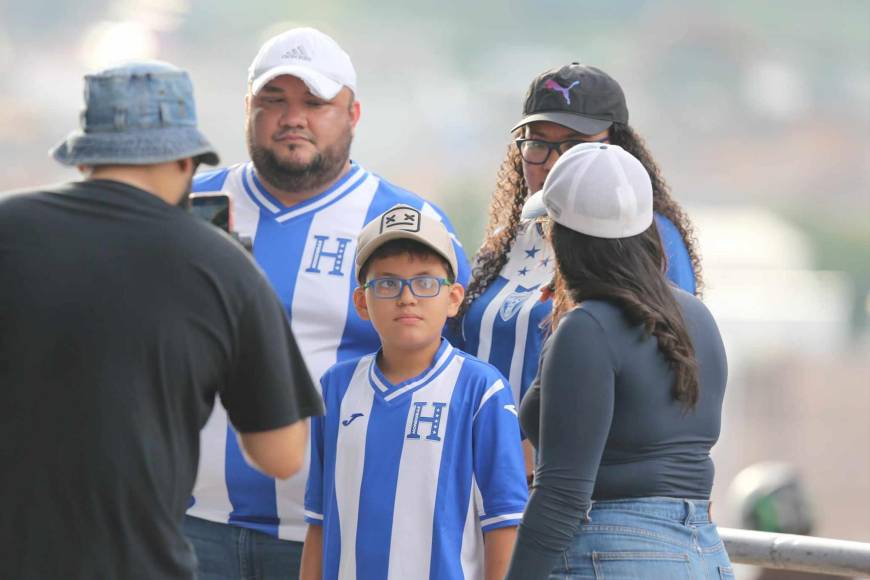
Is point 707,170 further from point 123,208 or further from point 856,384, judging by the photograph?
point 123,208

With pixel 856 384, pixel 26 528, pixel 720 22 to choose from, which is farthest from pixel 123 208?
pixel 720 22

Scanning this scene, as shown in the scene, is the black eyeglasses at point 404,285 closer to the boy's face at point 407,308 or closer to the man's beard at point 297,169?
the boy's face at point 407,308

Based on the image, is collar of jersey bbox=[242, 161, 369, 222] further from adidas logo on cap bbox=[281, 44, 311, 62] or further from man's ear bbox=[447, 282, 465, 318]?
man's ear bbox=[447, 282, 465, 318]

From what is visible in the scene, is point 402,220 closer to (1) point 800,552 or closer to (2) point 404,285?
(2) point 404,285

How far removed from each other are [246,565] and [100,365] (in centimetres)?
108

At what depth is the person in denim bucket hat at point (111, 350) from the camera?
1633 mm

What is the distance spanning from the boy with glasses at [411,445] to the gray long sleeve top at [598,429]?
0.30m

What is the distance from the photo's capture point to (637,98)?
36781mm

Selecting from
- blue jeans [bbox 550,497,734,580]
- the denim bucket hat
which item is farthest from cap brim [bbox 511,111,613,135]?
the denim bucket hat

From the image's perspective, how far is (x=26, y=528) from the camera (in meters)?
1.64

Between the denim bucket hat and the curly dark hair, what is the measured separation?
106 centimetres

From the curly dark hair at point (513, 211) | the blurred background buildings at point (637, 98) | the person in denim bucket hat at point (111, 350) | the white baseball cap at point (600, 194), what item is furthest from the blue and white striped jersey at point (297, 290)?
the blurred background buildings at point (637, 98)

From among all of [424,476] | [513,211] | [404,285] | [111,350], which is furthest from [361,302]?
[111,350]

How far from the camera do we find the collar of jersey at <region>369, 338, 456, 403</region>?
2368 mm
